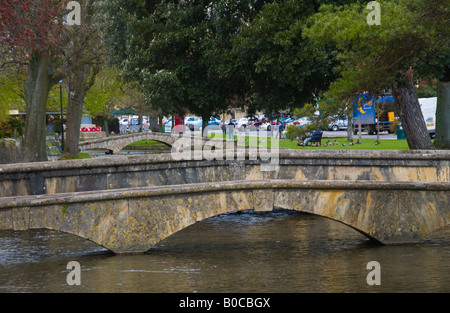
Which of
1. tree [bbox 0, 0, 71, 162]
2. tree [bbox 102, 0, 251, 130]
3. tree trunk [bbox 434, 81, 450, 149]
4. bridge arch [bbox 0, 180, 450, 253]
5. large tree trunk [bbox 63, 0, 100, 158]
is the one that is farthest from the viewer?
large tree trunk [bbox 63, 0, 100, 158]

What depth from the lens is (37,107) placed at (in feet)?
91.1

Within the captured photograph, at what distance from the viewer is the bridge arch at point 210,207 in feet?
43.4

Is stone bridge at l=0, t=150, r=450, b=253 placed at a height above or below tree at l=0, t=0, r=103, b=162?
below

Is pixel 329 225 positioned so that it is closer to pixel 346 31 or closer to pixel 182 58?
pixel 346 31

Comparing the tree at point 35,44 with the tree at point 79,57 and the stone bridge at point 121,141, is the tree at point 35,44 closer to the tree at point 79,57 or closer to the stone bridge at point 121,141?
the tree at point 79,57

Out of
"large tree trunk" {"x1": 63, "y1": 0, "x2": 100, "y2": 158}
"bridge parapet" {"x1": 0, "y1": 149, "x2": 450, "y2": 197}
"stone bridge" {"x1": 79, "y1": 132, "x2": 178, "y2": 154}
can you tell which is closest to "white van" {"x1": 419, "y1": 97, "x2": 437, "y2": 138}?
"stone bridge" {"x1": 79, "y1": 132, "x2": 178, "y2": 154}

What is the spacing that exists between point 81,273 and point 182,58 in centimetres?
1533

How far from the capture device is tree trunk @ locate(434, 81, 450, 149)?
25.1 meters

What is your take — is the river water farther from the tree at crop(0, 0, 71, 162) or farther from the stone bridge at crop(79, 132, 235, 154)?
the stone bridge at crop(79, 132, 235, 154)

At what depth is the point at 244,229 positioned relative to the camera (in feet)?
61.3

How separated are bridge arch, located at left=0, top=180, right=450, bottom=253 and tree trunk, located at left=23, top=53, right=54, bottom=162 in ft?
48.8

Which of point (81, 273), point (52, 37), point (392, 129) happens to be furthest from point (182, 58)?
point (392, 129)

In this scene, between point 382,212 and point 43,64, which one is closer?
point 382,212

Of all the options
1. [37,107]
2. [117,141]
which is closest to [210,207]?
[37,107]
